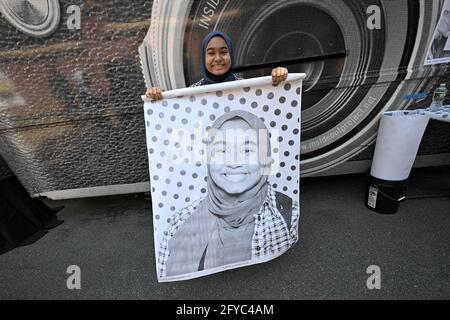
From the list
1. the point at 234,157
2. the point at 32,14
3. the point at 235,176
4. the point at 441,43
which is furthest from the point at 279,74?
the point at 32,14

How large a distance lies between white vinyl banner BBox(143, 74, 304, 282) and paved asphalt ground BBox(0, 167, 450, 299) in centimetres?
21

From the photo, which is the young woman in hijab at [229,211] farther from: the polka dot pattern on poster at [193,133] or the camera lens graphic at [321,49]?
the camera lens graphic at [321,49]

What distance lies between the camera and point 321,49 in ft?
7.28

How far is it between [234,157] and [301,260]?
0.98m

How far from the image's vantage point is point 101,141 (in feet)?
7.91

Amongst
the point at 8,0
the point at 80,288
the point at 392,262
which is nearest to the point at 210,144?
the point at 80,288

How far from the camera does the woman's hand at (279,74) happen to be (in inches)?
55.7

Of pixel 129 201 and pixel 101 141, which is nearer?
pixel 101 141

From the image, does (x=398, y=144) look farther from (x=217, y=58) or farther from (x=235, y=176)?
(x=217, y=58)

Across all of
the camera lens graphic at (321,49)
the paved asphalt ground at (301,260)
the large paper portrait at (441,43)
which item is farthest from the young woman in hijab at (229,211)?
the large paper portrait at (441,43)

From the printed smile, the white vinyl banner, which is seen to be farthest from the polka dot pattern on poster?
the printed smile

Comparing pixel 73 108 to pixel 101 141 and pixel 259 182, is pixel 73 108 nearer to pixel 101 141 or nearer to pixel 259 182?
pixel 101 141

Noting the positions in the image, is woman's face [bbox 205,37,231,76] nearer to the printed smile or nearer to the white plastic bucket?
the printed smile

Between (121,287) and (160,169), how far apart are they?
926 mm
